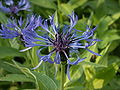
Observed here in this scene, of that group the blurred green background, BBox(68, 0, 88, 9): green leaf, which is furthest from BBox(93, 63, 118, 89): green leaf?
BBox(68, 0, 88, 9): green leaf

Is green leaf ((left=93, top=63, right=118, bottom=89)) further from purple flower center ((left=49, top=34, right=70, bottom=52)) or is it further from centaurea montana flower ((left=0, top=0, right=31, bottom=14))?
centaurea montana flower ((left=0, top=0, right=31, bottom=14))

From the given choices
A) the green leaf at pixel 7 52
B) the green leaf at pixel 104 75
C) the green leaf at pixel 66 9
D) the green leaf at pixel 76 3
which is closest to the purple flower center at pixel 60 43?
the green leaf at pixel 7 52

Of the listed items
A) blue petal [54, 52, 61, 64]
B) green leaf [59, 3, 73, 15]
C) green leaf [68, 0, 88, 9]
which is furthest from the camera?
green leaf [68, 0, 88, 9]

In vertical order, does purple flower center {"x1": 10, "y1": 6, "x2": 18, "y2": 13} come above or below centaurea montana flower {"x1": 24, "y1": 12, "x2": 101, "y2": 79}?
above

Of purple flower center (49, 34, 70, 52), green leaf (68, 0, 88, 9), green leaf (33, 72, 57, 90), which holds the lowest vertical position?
green leaf (33, 72, 57, 90)

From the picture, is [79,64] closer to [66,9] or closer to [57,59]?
[57,59]

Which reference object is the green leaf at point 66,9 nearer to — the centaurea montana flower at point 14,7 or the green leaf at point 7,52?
the centaurea montana flower at point 14,7

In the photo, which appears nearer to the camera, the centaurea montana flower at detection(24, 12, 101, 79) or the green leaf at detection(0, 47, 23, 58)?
the centaurea montana flower at detection(24, 12, 101, 79)

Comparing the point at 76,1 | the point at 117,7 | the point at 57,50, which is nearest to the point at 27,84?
the point at 76,1
